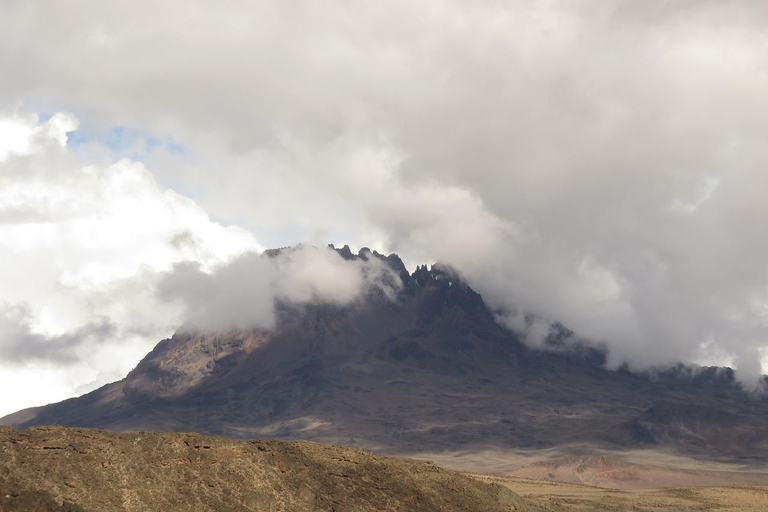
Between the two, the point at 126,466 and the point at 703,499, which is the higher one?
the point at 126,466

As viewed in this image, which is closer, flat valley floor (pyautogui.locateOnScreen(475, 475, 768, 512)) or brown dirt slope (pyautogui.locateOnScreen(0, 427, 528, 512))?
brown dirt slope (pyautogui.locateOnScreen(0, 427, 528, 512))

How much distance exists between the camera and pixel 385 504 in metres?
81.0

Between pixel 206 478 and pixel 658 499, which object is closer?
pixel 206 478

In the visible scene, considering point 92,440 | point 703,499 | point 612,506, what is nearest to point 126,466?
point 92,440

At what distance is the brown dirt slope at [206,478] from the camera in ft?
228

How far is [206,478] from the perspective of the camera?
76.7 m

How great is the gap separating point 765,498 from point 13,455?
427ft

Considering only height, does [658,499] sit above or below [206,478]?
below

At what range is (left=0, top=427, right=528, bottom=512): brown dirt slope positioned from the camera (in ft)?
228

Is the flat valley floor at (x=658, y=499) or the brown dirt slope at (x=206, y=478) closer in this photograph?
the brown dirt slope at (x=206, y=478)

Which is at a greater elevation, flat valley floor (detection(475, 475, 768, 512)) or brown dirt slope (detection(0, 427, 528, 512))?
brown dirt slope (detection(0, 427, 528, 512))

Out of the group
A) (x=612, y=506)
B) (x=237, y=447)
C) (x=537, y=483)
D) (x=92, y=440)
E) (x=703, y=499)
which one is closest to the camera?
(x=92, y=440)

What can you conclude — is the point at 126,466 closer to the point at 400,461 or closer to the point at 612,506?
the point at 400,461

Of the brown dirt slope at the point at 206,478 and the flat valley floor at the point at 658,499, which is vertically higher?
the brown dirt slope at the point at 206,478
